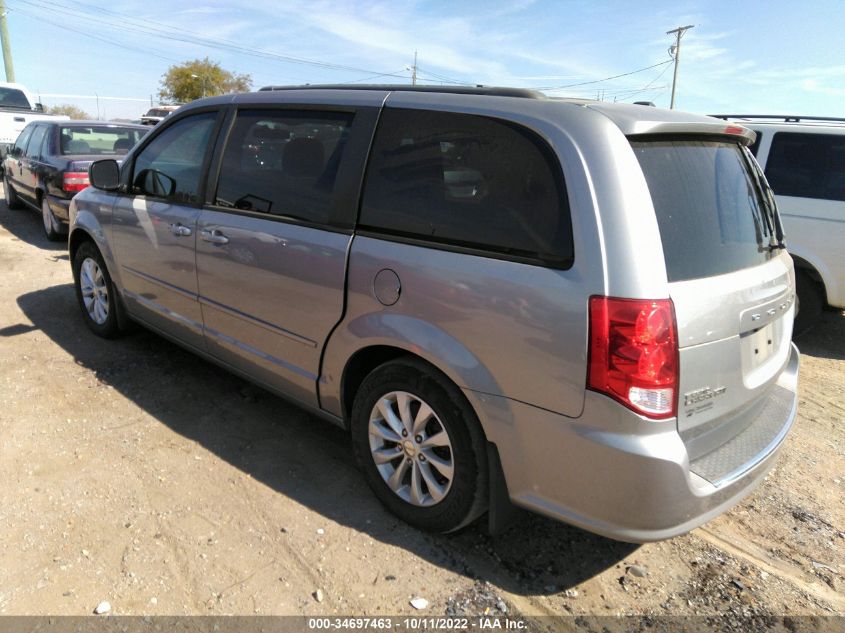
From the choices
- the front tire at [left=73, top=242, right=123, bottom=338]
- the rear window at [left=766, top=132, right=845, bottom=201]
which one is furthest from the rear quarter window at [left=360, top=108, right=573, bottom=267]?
the rear window at [left=766, top=132, right=845, bottom=201]

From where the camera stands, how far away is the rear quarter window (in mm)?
2244

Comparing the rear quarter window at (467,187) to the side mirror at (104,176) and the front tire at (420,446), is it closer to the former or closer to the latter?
the front tire at (420,446)

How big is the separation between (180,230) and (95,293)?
1723mm

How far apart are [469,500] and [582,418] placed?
675mm

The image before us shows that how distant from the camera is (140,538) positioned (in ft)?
8.84

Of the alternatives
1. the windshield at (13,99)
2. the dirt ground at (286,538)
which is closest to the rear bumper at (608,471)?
the dirt ground at (286,538)

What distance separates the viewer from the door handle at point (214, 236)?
11.2 ft

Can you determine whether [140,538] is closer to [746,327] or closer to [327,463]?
[327,463]

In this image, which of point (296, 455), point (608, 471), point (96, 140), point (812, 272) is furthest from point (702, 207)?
point (96, 140)

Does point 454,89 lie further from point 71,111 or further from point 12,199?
point 71,111

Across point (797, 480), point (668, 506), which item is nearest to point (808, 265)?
point (797, 480)

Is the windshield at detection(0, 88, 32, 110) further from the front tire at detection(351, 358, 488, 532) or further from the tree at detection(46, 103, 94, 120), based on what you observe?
the tree at detection(46, 103, 94, 120)

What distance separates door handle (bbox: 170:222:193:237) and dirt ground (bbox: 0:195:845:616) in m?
1.08

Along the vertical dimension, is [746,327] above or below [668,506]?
above
